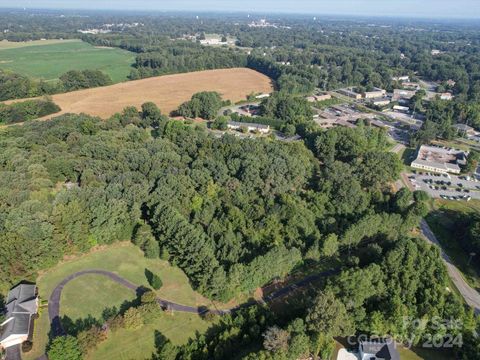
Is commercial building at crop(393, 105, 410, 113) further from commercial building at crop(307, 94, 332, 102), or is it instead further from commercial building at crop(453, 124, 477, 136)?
commercial building at crop(307, 94, 332, 102)

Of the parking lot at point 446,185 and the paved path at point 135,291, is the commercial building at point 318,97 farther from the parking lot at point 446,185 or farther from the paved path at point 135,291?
the paved path at point 135,291

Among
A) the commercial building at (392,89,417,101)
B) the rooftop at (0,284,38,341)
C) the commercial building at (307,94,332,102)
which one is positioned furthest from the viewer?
the commercial building at (392,89,417,101)

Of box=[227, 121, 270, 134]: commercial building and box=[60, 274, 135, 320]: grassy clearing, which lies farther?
box=[227, 121, 270, 134]: commercial building

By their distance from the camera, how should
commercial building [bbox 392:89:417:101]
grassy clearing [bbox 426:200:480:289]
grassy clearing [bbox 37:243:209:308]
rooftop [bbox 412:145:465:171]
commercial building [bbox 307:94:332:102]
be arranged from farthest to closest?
1. commercial building [bbox 392:89:417:101]
2. commercial building [bbox 307:94:332:102]
3. rooftop [bbox 412:145:465:171]
4. grassy clearing [bbox 426:200:480:289]
5. grassy clearing [bbox 37:243:209:308]

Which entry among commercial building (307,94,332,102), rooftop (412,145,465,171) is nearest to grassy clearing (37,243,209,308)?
rooftop (412,145,465,171)

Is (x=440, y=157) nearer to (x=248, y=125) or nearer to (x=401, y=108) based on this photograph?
(x=401, y=108)

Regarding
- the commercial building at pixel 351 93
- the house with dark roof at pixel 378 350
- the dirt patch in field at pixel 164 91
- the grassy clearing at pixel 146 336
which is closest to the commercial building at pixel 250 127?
the dirt patch in field at pixel 164 91
